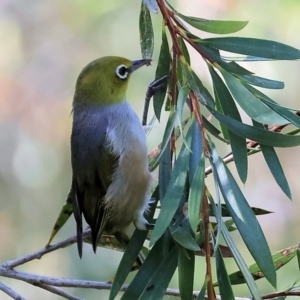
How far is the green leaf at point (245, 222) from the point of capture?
81 centimetres

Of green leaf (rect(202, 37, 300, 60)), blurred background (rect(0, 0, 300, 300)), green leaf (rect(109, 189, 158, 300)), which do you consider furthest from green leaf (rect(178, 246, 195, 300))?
blurred background (rect(0, 0, 300, 300))

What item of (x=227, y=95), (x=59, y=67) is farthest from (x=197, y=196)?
(x=59, y=67)

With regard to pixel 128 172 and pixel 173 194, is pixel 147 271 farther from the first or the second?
pixel 128 172

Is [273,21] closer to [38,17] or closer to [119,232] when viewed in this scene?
[38,17]

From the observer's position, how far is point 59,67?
8.03 feet

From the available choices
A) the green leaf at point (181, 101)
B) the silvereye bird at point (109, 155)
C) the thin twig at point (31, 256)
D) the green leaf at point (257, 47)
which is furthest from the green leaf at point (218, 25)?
the thin twig at point (31, 256)

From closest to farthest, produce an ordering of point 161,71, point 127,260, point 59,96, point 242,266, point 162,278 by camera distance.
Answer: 1. point 242,266
2. point 162,278
3. point 127,260
4. point 161,71
5. point 59,96

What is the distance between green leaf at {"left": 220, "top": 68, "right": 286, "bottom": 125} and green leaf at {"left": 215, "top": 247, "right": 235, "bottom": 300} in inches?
8.6

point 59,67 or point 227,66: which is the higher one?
point 59,67

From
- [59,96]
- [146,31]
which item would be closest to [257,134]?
[146,31]

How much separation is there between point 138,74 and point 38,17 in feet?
1.83

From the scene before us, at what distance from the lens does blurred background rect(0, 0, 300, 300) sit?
225cm

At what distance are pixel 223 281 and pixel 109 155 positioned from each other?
0.52 metres

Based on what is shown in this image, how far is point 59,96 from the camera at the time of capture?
2395 mm
